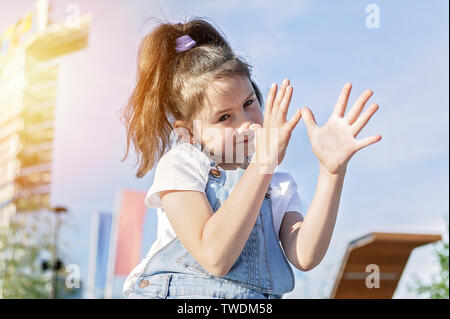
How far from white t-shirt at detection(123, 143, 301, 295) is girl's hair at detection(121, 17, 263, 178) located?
0.10 metres

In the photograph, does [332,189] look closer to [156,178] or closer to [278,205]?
[278,205]

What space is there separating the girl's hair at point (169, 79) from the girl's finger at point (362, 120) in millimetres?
328

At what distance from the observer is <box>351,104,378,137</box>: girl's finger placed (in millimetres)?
930

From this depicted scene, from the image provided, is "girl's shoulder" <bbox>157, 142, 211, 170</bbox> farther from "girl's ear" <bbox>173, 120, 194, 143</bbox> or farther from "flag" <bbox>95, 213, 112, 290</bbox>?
"flag" <bbox>95, 213, 112, 290</bbox>

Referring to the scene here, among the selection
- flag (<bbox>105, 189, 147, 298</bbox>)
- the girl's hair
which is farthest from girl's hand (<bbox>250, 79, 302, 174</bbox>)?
flag (<bbox>105, 189, 147, 298</bbox>)

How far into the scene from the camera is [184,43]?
1.31 meters

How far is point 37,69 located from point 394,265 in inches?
293

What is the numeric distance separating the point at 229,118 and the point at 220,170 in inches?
4.3

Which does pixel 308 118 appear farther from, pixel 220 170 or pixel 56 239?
pixel 56 239

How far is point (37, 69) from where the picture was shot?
970 centimetres

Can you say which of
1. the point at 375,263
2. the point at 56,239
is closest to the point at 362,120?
the point at 375,263

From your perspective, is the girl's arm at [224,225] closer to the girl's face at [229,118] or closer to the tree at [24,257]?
the girl's face at [229,118]

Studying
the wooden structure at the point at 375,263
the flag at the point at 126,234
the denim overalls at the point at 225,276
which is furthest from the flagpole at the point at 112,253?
the denim overalls at the point at 225,276
